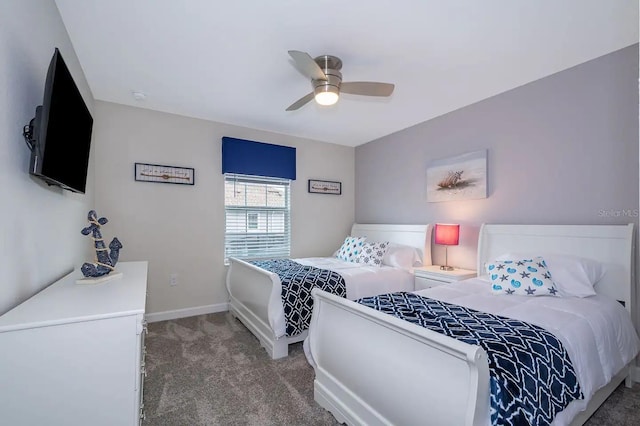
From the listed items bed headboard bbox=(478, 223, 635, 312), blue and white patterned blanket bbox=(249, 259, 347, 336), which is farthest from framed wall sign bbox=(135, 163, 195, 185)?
bed headboard bbox=(478, 223, 635, 312)

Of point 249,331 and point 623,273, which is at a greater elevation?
point 623,273

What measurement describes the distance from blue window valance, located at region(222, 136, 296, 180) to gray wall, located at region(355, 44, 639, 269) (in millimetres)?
1709

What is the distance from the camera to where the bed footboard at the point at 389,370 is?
1153 millimetres

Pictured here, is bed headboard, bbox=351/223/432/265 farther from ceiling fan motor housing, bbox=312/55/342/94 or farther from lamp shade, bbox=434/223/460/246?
ceiling fan motor housing, bbox=312/55/342/94

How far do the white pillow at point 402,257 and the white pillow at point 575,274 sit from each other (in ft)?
4.71

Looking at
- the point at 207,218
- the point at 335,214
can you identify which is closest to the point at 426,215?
the point at 335,214

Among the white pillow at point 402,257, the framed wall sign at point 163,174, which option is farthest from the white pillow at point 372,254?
the framed wall sign at point 163,174

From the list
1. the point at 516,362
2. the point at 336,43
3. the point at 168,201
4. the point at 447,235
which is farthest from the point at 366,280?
the point at 168,201

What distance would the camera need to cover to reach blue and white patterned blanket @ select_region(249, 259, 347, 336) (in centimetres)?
268

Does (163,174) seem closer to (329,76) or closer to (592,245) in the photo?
(329,76)

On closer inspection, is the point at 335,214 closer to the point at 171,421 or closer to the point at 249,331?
the point at 249,331

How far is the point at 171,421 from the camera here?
186 cm

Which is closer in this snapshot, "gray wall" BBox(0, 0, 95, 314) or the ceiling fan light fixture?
"gray wall" BBox(0, 0, 95, 314)

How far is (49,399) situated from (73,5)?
215cm
